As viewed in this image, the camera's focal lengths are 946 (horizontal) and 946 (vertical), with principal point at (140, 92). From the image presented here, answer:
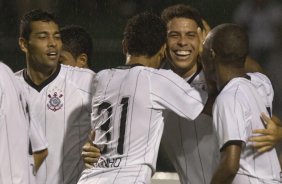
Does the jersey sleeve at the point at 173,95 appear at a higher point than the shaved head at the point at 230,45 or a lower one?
lower

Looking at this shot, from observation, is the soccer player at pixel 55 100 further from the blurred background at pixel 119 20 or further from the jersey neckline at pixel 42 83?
the blurred background at pixel 119 20

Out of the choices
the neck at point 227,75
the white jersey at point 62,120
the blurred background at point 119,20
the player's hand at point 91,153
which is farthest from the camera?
the blurred background at point 119,20

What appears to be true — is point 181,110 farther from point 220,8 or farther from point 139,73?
point 220,8

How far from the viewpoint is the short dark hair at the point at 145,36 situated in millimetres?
4555

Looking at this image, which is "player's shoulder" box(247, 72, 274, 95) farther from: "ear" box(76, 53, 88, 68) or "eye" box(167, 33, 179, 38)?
"ear" box(76, 53, 88, 68)

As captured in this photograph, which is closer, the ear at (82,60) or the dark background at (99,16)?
the ear at (82,60)

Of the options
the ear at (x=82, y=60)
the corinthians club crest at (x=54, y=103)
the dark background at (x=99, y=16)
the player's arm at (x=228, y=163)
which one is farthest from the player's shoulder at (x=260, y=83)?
the dark background at (x=99, y=16)

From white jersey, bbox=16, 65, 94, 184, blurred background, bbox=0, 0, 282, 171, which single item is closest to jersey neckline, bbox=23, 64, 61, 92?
white jersey, bbox=16, 65, 94, 184

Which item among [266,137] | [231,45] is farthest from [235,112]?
[231,45]

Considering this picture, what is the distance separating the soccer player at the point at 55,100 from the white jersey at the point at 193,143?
53 centimetres

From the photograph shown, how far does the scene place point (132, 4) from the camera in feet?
25.1

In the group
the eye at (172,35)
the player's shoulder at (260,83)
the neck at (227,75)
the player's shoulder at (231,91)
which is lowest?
the player's shoulder at (260,83)

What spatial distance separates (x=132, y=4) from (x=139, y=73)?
3.20 meters

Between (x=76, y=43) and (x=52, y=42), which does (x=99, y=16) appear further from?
(x=52, y=42)
